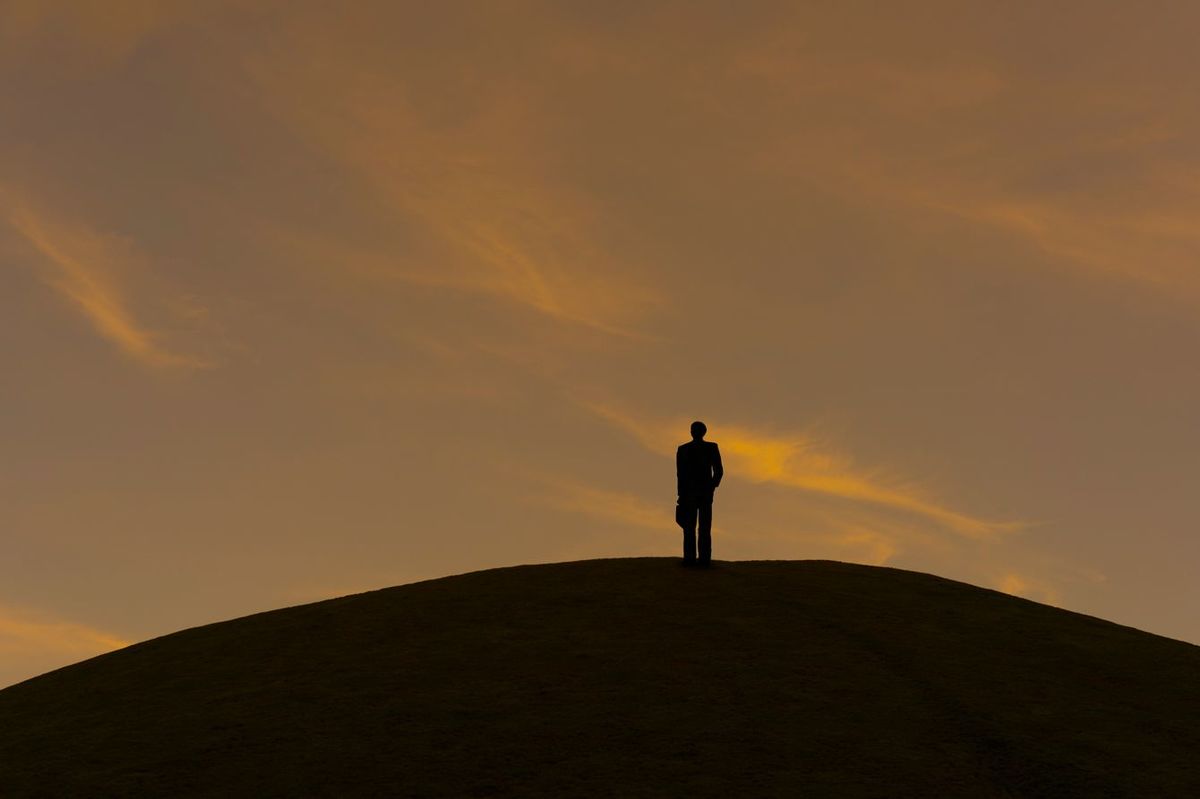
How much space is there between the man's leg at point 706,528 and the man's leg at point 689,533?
0.54 feet

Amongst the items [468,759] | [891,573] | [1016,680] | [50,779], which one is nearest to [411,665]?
[468,759]

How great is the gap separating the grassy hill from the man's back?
2.05m

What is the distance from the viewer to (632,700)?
17.7m

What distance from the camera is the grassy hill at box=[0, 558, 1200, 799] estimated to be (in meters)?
15.5

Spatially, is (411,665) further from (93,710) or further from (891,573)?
(891,573)

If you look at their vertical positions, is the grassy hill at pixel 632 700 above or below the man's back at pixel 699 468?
below

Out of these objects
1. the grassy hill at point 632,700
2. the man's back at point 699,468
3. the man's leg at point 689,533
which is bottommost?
the grassy hill at point 632,700

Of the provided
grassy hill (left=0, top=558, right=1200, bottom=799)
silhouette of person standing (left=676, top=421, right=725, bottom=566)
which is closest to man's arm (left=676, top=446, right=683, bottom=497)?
silhouette of person standing (left=676, top=421, right=725, bottom=566)

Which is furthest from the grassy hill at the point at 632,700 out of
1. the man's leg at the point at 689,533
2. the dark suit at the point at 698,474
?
the dark suit at the point at 698,474

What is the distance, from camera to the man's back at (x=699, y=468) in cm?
2342

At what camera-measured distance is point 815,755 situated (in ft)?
51.8

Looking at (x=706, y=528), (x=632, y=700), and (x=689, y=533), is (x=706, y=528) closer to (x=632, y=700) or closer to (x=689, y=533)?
(x=689, y=533)

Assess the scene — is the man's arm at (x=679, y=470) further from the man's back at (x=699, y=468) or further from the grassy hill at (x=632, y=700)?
the grassy hill at (x=632, y=700)

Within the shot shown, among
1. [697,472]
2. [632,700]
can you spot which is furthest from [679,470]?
[632,700]
